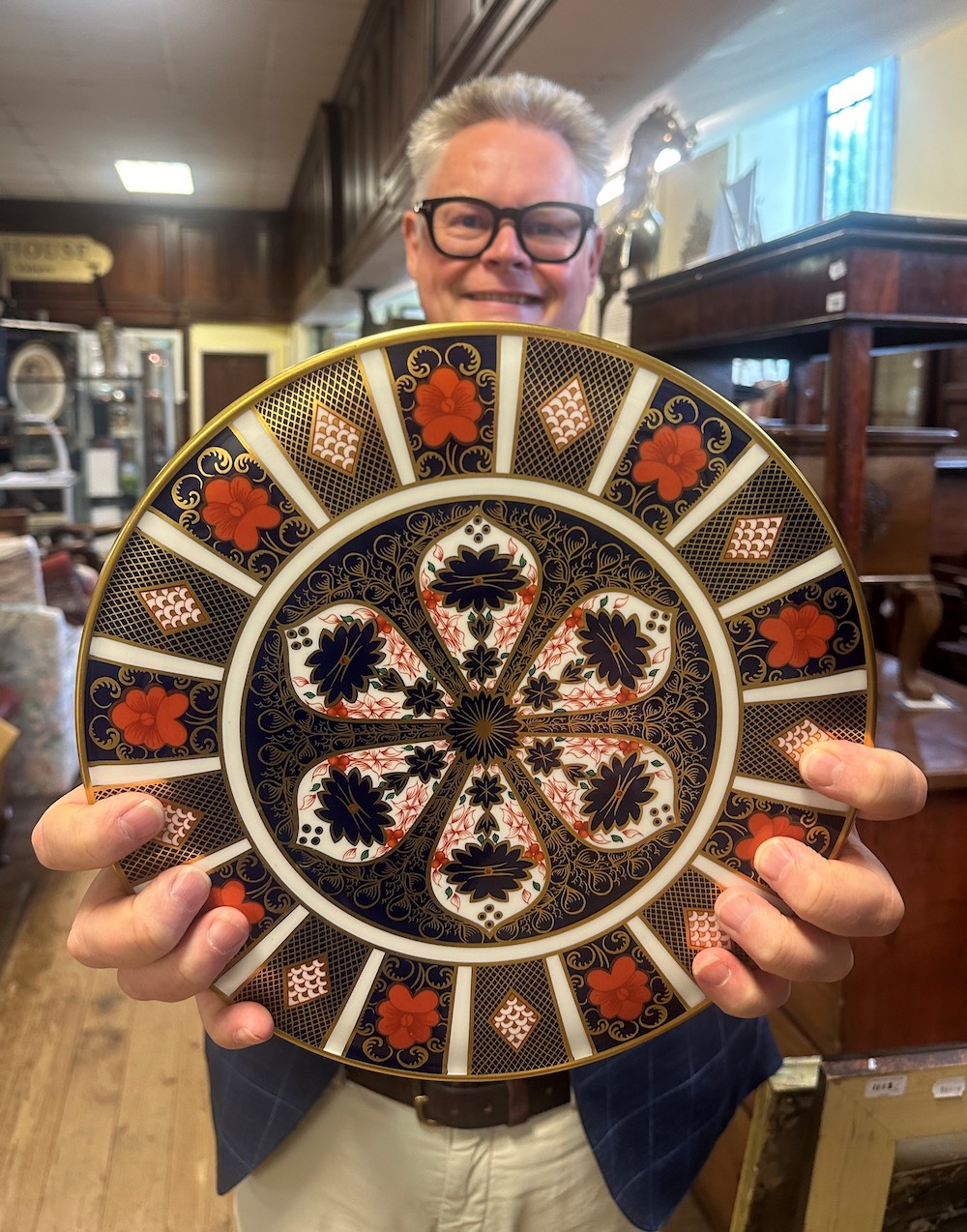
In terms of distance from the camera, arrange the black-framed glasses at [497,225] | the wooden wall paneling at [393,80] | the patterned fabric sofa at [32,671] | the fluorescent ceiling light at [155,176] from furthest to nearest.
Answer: the fluorescent ceiling light at [155,176] < the patterned fabric sofa at [32,671] < the wooden wall paneling at [393,80] < the black-framed glasses at [497,225]

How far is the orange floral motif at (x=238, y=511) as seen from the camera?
20.5 inches

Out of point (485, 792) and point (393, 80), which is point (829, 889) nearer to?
point (485, 792)

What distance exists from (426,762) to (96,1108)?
71.3 inches

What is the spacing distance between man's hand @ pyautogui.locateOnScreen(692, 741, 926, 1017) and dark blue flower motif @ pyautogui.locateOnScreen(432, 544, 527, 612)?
0.70ft

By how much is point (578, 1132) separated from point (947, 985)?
72cm

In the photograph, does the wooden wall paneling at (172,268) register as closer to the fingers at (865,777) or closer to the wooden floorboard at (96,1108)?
the wooden floorboard at (96,1108)

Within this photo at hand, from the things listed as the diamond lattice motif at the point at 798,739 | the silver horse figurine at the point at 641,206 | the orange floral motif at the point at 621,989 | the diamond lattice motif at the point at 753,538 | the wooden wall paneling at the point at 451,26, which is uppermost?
the wooden wall paneling at the point at 451,26

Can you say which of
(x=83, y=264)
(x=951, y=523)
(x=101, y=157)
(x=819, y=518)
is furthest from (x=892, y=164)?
(x=83, y=264)

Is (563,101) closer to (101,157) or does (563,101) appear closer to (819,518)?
(819,518)

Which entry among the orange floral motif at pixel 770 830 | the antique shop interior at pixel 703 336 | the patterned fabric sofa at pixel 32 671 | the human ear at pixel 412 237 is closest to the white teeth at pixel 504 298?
the human ear at pixel 412 237

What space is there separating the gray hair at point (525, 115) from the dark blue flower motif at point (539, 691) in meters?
0.62

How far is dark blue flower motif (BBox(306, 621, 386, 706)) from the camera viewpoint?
56cm

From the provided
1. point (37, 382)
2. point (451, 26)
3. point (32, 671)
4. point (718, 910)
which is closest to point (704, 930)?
point (718, 910)

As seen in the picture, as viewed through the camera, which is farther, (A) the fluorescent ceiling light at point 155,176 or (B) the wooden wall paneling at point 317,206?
(A) the fluorescent ceiling light at point 155,176
